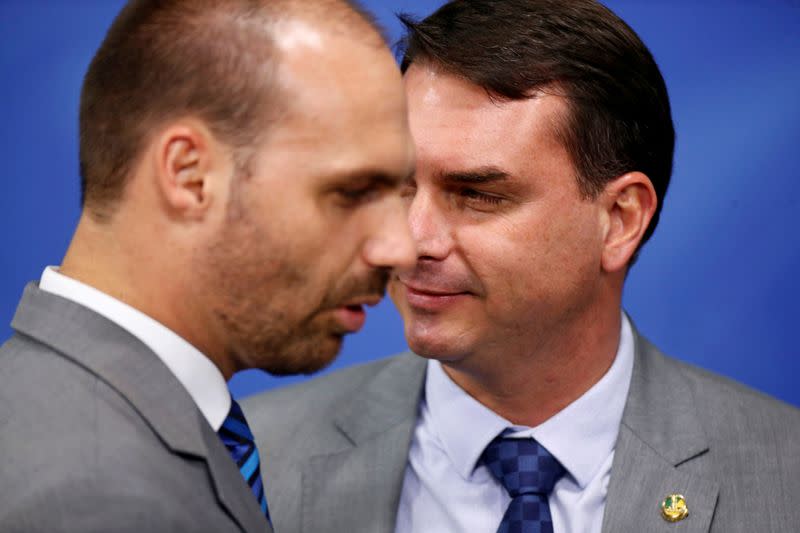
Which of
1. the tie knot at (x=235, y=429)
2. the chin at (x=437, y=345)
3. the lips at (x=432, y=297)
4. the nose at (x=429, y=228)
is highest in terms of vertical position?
the nose at (x=429, y=228)

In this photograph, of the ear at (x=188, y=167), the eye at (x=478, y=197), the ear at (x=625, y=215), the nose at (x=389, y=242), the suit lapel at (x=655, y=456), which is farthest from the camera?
the ear at (x=625, y=215)

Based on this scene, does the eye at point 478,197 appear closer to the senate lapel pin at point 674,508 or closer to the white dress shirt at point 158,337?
the senate lapel pin at point 674,508

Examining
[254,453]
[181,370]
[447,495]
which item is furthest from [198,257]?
[447,495]

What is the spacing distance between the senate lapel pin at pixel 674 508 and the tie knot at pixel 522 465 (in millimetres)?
209

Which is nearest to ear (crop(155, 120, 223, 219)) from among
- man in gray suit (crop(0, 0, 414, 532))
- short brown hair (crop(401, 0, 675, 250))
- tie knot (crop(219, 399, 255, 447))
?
man in gray suit (crop(0, 0, 414, 532))

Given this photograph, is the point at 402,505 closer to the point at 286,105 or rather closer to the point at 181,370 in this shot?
the point at 181,370

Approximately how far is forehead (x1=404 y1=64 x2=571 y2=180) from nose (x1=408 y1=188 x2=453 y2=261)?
8 cm

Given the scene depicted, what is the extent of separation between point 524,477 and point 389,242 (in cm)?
88

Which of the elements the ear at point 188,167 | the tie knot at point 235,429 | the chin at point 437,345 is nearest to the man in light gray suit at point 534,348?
the chin at point 437,345

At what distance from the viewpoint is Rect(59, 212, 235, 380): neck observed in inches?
53.2

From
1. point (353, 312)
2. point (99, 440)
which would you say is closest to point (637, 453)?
point (353, 312)

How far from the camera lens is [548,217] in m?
2.17

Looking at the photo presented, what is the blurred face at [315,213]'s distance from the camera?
1.33 metres

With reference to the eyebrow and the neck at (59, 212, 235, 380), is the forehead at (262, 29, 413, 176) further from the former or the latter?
the eyebrow
